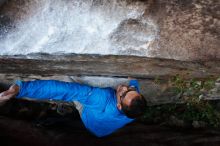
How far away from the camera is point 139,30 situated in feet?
12.3

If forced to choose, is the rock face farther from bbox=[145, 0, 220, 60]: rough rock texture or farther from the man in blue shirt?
the man in blue shirt

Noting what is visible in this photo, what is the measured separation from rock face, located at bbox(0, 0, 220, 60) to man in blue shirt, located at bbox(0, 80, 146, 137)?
0.44m

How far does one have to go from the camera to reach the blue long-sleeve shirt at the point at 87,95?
396 cm

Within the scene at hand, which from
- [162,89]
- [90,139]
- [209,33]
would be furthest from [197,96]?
[90,139]

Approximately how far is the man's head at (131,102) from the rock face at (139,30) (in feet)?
1.50

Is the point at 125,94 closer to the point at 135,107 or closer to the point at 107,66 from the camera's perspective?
the point at 135,107

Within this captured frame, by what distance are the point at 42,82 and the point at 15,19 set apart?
787 mm

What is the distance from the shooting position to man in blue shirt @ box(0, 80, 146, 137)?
3803 mm

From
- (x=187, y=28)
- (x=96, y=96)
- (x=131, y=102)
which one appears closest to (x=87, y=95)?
(x=96, y=96)

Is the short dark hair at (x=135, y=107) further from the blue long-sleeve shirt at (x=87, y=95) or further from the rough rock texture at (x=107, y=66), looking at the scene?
the rough rock texture at (x=107, y=66)

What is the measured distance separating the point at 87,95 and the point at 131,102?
25.8 inches

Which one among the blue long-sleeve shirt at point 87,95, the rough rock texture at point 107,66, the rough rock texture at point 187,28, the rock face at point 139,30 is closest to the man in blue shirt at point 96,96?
the blue long-sleeve shirt at point 87,95

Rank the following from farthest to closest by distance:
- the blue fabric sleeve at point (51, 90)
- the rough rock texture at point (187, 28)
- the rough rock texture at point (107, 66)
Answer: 1. the blue fabric sleeve at point (51, 90)
2. the rough rock texture at point (107, 66)
3. the rough rock texture at point (187, 28)

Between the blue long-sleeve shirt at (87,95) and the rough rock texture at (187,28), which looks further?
Result: the blue long-sleeve shirt at (87,95)
